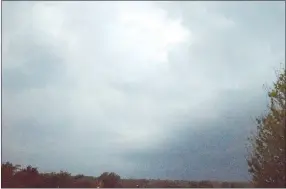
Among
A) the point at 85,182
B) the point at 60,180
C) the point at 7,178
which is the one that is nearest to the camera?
the point at 7,178

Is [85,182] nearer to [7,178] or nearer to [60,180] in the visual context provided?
[60,180]

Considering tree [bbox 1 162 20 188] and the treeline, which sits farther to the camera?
the treeline

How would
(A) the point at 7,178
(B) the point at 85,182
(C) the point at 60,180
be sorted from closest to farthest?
(A) the point at 7,178 < (C) the point at 60,180 < (B) the point at 85,182

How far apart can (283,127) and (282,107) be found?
0.69 meters

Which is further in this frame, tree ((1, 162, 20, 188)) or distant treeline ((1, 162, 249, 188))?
distant treeline ((1, 162, 249, 188))

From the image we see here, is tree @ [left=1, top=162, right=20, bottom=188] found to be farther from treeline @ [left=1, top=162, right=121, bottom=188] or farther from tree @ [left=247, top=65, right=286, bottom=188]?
tree @ [left=247, top=65, right=286, bottom=188]

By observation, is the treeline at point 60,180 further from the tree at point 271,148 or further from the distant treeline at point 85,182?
the tree at point 271,148

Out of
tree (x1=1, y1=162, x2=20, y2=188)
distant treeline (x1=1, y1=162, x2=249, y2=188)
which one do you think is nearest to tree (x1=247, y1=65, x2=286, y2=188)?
distant treeline (x1=1, y1=162, x2=249, y2=188)

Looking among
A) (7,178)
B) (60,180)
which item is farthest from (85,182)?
(7,178)

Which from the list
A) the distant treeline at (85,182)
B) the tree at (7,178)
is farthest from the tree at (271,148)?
the tree at (7,178)

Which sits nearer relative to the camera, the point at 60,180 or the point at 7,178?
the point at 7,178

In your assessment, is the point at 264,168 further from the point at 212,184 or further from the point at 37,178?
the point at 37,178

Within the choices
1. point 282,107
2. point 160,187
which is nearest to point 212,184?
point 160,187

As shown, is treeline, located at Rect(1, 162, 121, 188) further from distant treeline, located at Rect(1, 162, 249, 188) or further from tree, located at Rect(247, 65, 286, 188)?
tree, located at Rect(247, 65, 286, 188)
